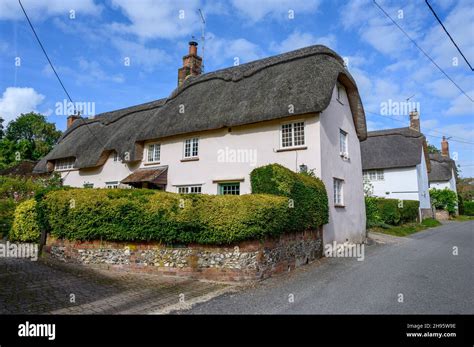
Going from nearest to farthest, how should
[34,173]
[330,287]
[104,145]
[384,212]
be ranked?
[330,287] < [104,145] < [384,212] < [34,173]

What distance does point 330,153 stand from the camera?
13305 mm

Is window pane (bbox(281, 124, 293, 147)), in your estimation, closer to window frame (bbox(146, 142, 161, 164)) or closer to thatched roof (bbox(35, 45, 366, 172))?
thatched roof (bbox(35, 45, 366, 172))

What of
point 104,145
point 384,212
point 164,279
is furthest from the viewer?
point 384,212

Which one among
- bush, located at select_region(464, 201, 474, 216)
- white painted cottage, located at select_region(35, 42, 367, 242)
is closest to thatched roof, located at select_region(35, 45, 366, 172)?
white painted cottage, located at select_region(35, 42, 367, 242)

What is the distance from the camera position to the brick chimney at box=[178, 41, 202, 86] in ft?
68.6

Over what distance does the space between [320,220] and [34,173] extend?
77.6 ft

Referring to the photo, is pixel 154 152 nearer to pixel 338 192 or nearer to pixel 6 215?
pixel 6 215

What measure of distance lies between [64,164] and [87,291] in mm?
19077

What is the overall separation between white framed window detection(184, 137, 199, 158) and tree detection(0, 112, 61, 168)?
2896cm

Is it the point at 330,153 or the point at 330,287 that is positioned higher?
the point at 330,153

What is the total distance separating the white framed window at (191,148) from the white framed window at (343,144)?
700 cm

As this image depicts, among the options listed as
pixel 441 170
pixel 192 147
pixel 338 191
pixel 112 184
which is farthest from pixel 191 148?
pixel 441 170
